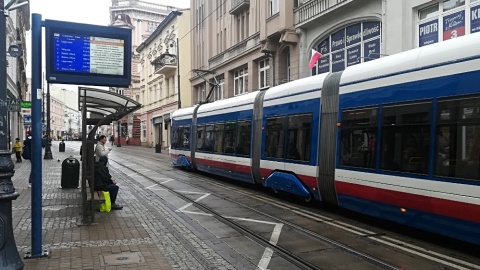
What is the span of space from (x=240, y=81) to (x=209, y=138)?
51.6ft

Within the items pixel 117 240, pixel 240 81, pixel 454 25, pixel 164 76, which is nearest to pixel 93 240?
pixel 117 240

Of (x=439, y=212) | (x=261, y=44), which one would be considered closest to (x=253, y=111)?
(x=439, y=212)

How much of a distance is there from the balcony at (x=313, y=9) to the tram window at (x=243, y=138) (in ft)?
29.1

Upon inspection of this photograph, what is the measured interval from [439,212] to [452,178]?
58 cm

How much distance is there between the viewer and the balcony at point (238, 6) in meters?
29.6

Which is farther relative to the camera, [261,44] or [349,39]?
[261,44]

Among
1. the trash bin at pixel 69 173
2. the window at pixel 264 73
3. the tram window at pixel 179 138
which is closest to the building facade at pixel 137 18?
the window at pixel 264 73

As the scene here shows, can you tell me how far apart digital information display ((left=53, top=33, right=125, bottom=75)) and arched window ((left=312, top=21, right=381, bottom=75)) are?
1246 centimetres

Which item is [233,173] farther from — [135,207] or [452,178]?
[452,178]

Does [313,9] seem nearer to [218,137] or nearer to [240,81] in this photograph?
[218,137]

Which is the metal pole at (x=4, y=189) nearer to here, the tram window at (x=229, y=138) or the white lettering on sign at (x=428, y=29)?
the tram window at (x=229, y=138)

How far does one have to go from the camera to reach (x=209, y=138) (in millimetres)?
17516

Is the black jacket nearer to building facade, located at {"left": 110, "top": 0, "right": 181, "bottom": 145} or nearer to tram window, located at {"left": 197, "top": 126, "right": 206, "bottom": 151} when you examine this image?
tram window, located at {"left": 197, "top": 126, "right": 206, "bottom": 151}

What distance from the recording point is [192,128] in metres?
19.8
